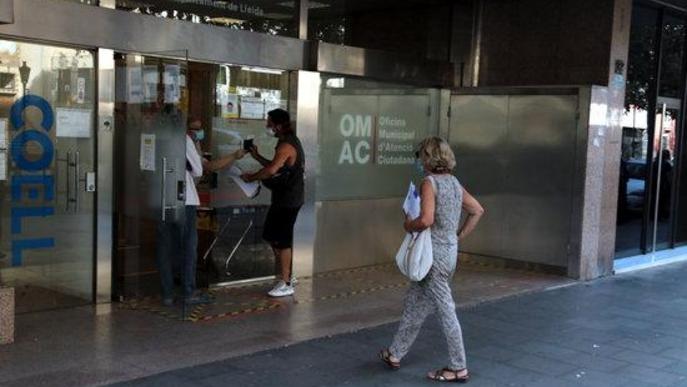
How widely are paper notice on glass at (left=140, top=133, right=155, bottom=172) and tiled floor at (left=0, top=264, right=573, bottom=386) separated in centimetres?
→ 119

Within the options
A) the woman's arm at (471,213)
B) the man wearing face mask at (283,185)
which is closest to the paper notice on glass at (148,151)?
the man wearing face mask at (283,185)

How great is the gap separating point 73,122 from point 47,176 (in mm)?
486

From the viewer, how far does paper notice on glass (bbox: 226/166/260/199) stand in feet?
23.4

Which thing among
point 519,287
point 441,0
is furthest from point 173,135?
point 441,0

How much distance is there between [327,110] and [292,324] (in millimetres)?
2969

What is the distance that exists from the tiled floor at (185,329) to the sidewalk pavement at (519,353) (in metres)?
0.21

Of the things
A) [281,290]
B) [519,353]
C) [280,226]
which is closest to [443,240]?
[519,353]

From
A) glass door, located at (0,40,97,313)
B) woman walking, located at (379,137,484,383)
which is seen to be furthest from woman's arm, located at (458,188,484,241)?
glass door, located at (0,40,97,313)

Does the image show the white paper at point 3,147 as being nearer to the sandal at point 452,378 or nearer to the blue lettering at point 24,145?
the blue lettering at point 24,145

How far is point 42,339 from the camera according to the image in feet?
17.9

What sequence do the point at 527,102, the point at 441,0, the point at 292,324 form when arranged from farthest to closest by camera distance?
1. the point at 441,0
2. the point at 527,102
3. the point at 292,324

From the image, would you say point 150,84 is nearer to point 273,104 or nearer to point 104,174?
point 104,174

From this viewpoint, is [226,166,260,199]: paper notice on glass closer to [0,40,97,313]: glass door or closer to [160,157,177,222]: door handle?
[160,157,177,222]: door handle

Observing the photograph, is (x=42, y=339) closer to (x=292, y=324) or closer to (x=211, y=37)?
(x=292, y=324)
